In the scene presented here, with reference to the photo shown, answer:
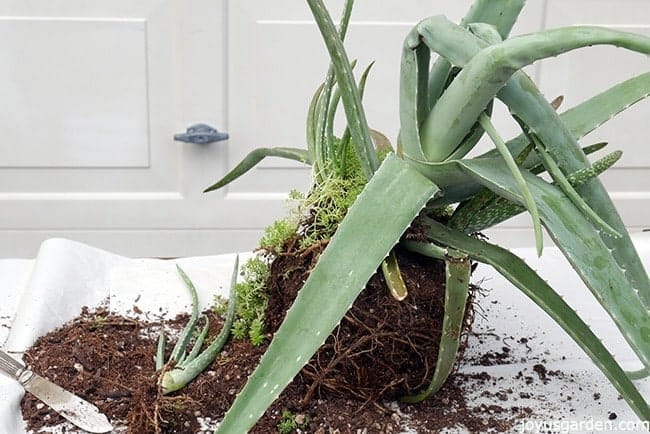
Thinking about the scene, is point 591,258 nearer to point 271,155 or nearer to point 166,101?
point 271,155

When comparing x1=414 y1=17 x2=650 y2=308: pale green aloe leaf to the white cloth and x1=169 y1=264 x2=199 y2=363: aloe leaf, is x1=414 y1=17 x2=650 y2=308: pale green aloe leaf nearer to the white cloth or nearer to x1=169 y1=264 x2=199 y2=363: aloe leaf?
the white cloth

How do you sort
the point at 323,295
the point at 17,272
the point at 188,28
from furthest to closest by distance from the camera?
the point at 188,28 < the point at 17,272 < the point at 323,295

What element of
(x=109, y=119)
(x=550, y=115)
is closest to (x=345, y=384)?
(x=550, y=115)

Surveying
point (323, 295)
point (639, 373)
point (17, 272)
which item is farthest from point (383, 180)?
point (17, 272)

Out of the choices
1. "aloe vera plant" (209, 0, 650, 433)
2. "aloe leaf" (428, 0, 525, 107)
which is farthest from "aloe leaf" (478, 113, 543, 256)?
"aloe leaf" (428, 0, 525, 107)

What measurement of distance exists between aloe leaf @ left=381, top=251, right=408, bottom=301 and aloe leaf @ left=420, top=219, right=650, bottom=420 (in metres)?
0.05

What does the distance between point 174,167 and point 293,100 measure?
12.2 inches

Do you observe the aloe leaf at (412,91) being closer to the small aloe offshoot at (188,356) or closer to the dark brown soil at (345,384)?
the dark brown soil at (345,384)

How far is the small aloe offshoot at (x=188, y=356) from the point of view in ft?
2.12

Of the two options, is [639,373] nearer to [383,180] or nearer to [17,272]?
A: [383,180]

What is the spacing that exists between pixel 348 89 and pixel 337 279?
0.51ft

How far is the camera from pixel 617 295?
52cm

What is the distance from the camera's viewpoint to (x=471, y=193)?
2.06 ft

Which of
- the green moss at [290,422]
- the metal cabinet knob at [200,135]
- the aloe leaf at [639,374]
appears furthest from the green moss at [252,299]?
the metal cabinet knob at [200,135]
